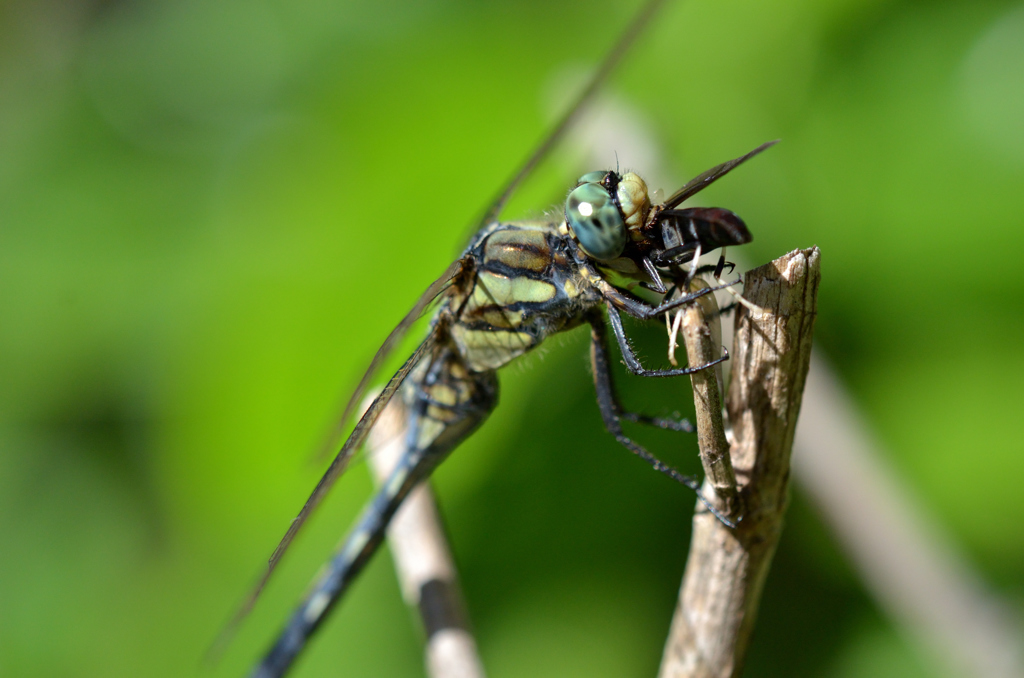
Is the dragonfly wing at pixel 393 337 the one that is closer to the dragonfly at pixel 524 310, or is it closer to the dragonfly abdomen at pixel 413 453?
the dragonfly at pixel 524 310

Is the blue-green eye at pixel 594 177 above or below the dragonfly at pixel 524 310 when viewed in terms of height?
above

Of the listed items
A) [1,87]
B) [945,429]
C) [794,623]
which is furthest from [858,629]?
[1,87]

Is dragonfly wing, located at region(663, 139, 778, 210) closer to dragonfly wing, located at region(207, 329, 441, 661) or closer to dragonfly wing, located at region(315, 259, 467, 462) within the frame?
dragonfly wing, located at region(315, 259, 467, 462)

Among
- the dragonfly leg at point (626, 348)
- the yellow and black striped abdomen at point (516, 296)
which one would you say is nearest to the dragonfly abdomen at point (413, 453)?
the yellow and black striped abdomen at point (516, 296)

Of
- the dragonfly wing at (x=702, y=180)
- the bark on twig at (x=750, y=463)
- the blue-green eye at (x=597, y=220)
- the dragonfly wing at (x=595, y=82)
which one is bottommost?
the bark on twig at (x=750, y=463)

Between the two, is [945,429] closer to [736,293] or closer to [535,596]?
[535,596]

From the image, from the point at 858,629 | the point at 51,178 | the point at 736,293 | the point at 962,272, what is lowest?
the point at 858,629

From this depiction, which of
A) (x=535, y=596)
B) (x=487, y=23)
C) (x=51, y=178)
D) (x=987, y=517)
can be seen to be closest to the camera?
(x=987, y=517)

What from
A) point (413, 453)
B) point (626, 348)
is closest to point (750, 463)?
point (626, 348)

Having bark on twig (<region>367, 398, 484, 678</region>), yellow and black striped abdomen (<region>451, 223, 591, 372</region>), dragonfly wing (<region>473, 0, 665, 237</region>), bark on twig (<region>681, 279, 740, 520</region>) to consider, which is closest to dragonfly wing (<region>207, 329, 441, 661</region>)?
yellow and black striped abdomen (<region>451, 223, 591, 372</region>)
